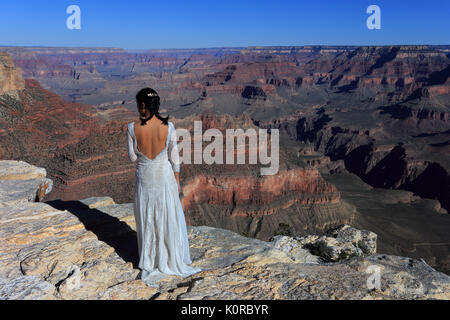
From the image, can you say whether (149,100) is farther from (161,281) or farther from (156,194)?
(161,281)

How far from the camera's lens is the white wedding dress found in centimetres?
530

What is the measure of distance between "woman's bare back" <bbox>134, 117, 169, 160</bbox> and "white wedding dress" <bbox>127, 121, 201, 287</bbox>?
8 cm

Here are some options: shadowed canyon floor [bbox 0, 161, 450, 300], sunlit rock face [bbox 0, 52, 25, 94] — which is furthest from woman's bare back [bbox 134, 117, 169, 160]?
sunlit rock face [bbox 0, 52, 25, 94]

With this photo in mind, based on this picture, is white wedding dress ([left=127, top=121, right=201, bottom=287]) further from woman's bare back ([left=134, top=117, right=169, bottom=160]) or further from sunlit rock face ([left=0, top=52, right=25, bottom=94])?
sunlit rock face ([left=0, top=52, right=25, bottom=94])

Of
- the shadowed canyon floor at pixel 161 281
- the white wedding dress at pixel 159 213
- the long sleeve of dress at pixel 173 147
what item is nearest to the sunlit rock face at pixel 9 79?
the shadowed canyon floor at pixel 161 281

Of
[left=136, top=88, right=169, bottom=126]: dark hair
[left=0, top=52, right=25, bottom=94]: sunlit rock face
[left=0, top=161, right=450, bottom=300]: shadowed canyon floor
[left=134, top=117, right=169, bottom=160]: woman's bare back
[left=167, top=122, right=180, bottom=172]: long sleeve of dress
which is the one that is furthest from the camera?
[left=0, top=52, right=25, bottom=94]: sunlit rock face

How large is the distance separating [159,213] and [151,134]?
1.31 meters

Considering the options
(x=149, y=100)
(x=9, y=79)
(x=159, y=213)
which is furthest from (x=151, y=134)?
(x=9, y=79)

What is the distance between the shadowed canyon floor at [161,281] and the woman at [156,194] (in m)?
0.26

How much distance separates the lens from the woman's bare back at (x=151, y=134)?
5160mm

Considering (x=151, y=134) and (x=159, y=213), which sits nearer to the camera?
(x=151, y=134)

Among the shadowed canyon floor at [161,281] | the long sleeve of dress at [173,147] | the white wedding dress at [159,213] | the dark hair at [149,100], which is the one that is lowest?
the shadowed canyon floor at [161,281]

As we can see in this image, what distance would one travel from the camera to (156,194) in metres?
5.36

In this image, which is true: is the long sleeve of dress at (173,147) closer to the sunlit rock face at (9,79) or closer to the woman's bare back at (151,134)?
the woman's bare back at (151,134)
